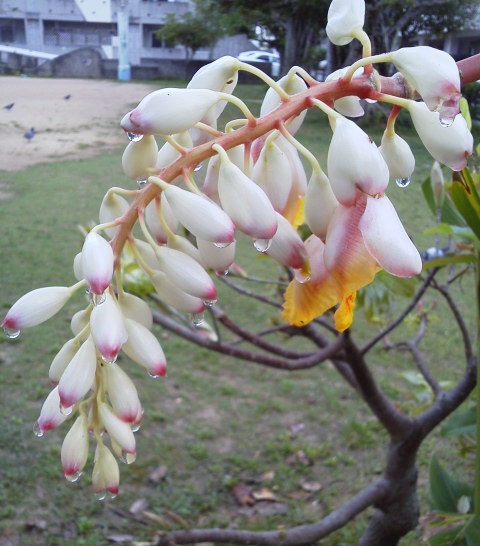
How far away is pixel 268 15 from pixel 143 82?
326 cm

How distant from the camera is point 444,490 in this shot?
1120 mm

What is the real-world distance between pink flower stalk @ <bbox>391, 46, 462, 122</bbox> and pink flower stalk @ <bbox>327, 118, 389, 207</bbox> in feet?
0.12

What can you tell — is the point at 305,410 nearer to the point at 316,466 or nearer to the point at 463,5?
the point at 316,466

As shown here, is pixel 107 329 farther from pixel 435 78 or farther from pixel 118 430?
pixel 435 78

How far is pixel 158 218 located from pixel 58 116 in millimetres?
3144

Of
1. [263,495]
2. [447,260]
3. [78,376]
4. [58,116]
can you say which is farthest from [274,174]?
[58,116]

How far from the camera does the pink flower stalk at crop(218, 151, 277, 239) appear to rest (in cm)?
35

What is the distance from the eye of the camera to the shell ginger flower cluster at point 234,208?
13.2 inches

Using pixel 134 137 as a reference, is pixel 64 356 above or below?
below

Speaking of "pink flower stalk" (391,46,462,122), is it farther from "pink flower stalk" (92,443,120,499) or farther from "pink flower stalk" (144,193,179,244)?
"pink flower stalk" (92,443,120,499)

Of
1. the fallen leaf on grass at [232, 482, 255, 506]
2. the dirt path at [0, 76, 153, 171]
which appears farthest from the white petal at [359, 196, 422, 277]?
the dirt path at [0, 76, 153, 171]

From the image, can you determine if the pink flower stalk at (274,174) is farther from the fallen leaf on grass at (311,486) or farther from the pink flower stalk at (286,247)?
the fallen leaf on grass at (311,486)

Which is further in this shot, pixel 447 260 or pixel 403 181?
pixel 447 260

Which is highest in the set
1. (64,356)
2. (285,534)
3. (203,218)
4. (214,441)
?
(203,218)
